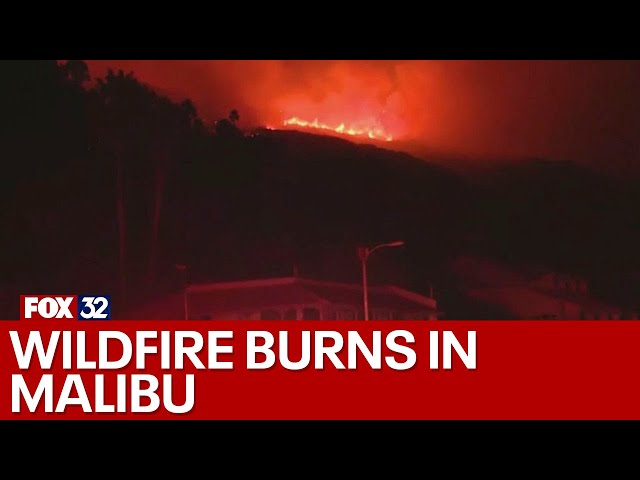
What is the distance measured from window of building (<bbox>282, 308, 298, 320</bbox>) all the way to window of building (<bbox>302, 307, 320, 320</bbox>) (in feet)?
0.71

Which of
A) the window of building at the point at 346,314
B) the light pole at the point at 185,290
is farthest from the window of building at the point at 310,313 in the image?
the light pole at the point at 185,290

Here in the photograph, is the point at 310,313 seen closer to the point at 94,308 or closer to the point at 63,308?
the point at 94,308

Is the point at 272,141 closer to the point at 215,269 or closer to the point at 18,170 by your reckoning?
the point at 215,269

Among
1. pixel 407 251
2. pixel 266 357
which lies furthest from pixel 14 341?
pixel 407 251

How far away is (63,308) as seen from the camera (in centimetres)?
2148

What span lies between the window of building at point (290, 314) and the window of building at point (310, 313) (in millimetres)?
218

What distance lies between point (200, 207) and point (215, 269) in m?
1.72

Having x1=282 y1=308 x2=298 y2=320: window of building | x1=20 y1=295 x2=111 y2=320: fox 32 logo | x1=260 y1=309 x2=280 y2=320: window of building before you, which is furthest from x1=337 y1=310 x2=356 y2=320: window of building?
x1=20 y1=295 x2=111 y2=320: fox 32 logo

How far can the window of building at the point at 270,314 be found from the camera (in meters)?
28.2

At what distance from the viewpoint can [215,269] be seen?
31.2m

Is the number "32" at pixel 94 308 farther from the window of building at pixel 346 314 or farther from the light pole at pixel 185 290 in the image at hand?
the window of building at pixel 346 314

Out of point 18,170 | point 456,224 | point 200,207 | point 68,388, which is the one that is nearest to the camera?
point 68,388

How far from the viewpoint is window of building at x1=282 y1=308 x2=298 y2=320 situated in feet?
93.3

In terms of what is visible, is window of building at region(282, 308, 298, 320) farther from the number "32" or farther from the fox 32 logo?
the fox 32 logo
